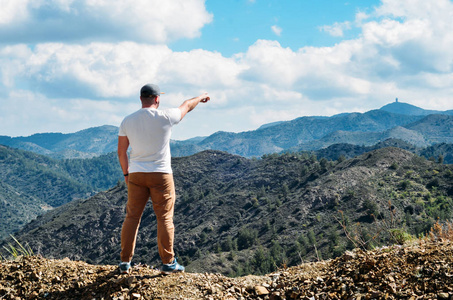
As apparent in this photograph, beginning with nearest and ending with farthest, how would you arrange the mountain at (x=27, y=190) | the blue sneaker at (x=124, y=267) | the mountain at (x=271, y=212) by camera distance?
the blue sneaker at (x=124, y=267) < the mountain at (x=271, y=212) < the mountain at (x=27, y=190)

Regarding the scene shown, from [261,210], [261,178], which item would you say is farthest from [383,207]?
[261,178]

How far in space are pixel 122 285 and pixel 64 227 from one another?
207ft

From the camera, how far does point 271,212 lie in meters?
48.7

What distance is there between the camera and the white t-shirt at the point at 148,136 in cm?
430

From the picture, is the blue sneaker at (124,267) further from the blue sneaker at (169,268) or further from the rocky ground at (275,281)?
the blue sneaker at (169,268)

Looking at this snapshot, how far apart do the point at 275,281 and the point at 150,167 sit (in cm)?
196

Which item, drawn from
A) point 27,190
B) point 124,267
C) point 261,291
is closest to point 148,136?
point 124,267

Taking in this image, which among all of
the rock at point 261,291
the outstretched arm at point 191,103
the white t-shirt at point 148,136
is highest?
the outstretched arm at point 191,103

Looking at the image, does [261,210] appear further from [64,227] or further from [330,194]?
[64,227]

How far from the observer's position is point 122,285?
13.5 ft

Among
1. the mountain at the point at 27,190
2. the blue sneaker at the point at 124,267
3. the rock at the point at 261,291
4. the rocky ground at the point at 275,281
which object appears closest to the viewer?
the rocky ground at the point at 275,281

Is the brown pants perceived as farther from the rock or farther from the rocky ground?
the rock

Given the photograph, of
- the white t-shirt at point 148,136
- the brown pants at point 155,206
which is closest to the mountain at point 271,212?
the brown pants at point 155,206

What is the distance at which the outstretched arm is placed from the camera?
4.61m
